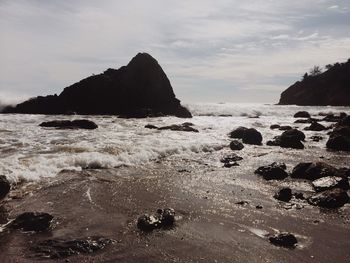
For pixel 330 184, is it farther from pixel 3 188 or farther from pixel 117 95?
pixel 117 95

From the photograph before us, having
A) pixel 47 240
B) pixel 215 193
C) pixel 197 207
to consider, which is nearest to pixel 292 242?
pixel 197 207

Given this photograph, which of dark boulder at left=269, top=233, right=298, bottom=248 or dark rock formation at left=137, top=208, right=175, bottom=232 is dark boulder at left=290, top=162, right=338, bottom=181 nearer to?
dark boulder at left=269, top=233, right=298, bottom=248

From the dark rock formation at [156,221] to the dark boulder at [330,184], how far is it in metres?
4.33

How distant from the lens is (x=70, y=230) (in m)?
6.12

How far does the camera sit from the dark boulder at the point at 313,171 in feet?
33.6

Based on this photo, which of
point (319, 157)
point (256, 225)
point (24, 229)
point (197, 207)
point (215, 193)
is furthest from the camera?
point (319, 157)

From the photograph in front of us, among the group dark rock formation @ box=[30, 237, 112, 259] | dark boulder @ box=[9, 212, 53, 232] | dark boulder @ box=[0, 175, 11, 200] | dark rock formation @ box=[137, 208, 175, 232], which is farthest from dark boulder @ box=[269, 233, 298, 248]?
dark boulder @ box=[0, 175, 11, 200]

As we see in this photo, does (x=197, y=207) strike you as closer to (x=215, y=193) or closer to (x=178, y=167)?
(x=215, y=193)

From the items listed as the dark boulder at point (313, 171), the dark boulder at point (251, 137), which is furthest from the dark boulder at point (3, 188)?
the dark boulder at point (251, 137)

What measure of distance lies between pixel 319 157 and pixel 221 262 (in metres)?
10.9

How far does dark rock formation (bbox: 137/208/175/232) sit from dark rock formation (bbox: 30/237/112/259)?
73cm

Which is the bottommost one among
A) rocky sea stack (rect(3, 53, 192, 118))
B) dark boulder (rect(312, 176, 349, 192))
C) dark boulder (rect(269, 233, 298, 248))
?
dark boulder (rect(269, 233, 298, 248))

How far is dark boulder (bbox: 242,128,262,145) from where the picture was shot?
19.2m

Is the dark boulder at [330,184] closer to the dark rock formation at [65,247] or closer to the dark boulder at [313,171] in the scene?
the dark boulder at [313,171]
